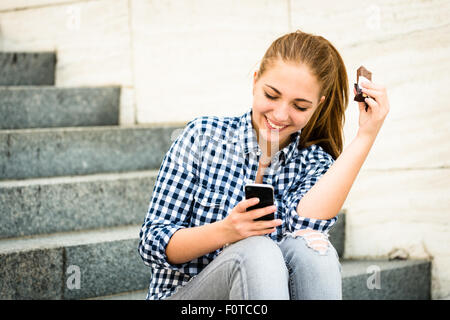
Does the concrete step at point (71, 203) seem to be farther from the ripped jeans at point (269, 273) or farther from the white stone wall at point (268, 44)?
the ripped jeans at point (269, 273)

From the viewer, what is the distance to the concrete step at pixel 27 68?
3.53m

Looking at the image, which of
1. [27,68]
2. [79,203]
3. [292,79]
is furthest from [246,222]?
[27,68]

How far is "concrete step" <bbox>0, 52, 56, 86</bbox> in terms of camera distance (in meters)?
3.53

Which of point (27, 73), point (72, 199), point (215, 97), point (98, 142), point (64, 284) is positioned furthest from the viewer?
point (27, 73)

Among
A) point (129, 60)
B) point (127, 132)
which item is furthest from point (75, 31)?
point (127, 132)

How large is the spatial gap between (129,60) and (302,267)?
96.8 inches

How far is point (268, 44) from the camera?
3191mm

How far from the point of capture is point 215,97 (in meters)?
3.39

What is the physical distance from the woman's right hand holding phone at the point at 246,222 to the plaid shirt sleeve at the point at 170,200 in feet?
0.61

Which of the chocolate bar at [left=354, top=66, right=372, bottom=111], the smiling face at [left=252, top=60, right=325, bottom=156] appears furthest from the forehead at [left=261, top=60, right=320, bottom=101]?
the chocolate bar at [left=354, top=66, right=372, bottom=111]

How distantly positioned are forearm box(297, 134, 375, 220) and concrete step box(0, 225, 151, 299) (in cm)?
92

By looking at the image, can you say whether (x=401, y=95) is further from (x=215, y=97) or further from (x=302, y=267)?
(x=302, y=267)

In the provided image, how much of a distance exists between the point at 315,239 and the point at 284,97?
433 mm

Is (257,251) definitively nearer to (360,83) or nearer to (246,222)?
(246,222)
